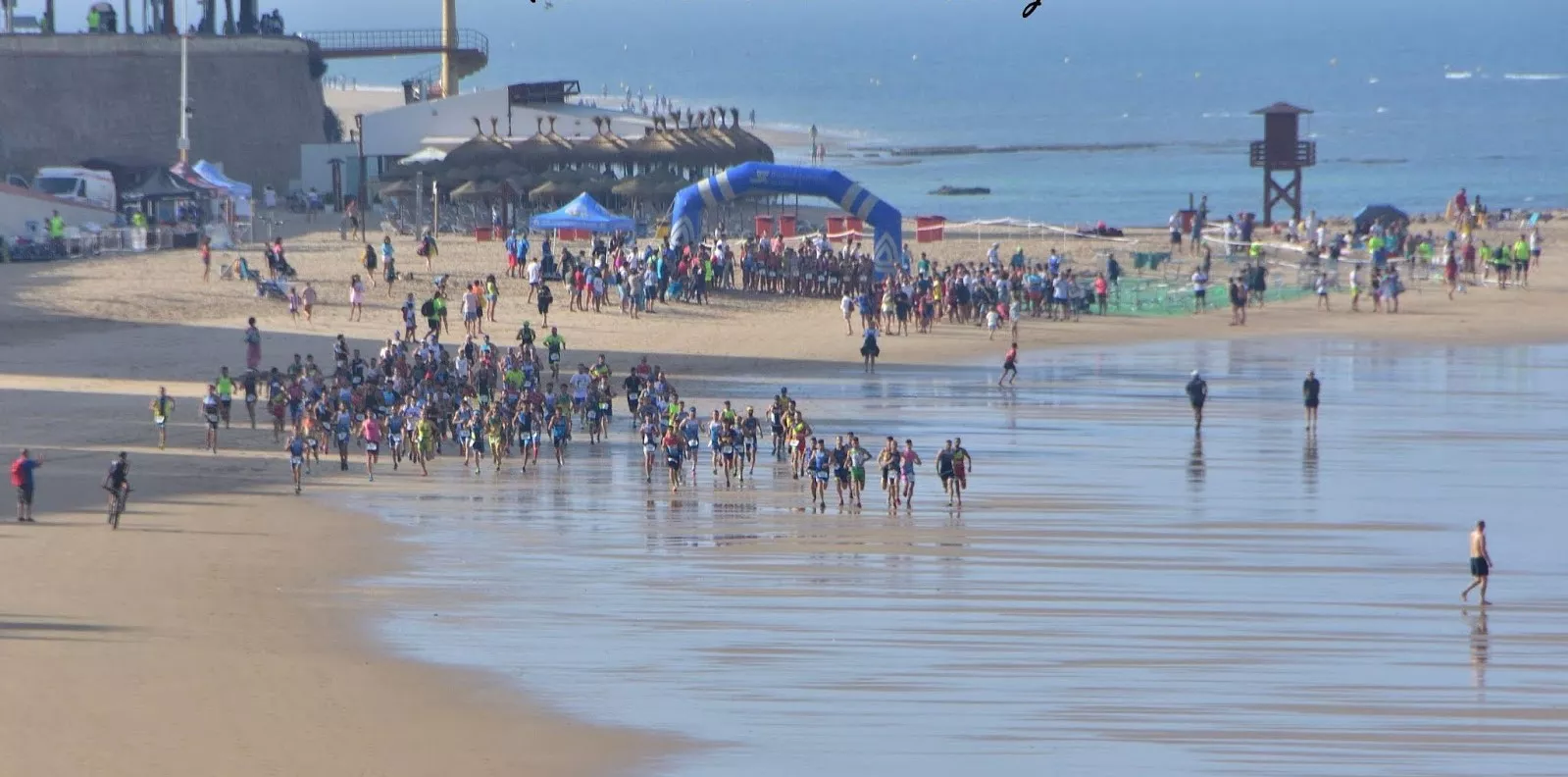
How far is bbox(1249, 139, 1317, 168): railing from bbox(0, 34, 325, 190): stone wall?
29716mm

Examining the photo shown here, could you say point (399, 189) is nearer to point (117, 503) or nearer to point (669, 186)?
point (669, 186)

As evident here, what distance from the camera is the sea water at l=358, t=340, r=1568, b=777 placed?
17.2m

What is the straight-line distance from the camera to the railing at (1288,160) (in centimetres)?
5878

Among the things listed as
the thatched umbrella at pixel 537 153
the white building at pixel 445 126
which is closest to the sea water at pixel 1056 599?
the thatched umbrella at pixel 537 153

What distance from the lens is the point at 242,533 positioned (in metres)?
24.5

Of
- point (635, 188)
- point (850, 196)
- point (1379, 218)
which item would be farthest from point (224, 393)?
point (1379, 218)

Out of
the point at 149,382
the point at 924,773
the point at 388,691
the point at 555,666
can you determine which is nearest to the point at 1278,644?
the point at 924,773

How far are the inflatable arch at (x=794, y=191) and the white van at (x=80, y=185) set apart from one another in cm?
1521

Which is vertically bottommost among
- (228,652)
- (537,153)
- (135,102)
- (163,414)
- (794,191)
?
(228,652)

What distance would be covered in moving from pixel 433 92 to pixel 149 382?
4660cm

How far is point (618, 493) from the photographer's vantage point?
27281 mm

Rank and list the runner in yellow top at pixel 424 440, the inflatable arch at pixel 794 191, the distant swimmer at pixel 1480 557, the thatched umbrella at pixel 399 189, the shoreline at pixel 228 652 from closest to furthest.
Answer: the shoreline at pixel 228 652, the distant swimmer at pixel 1480 557, the runner in yellow top at pixel 424 440, the inflatable arch at pixel 794 191, the thatched umbrella at pixel 399 189

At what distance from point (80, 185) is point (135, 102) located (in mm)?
11909

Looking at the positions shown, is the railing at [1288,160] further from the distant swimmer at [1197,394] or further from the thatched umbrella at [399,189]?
the distant swimmer at [1197,394]
